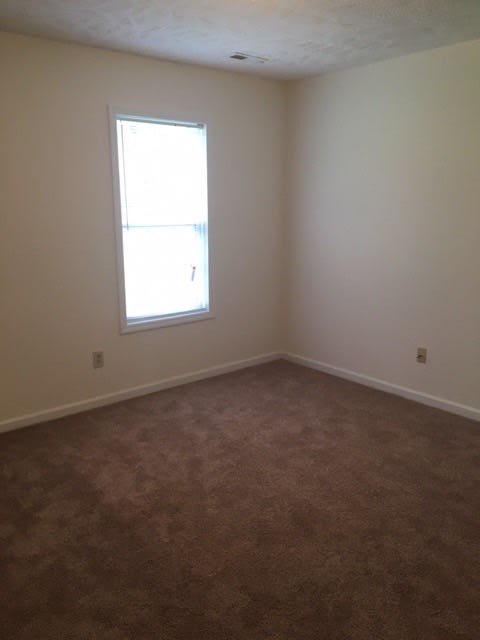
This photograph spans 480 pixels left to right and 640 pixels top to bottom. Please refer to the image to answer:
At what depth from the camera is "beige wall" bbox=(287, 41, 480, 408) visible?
3365 mm

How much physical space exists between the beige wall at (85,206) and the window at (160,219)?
0.31ft

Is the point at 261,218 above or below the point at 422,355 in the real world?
above

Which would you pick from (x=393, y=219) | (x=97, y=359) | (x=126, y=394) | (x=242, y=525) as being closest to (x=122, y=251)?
(x=97, y=359)

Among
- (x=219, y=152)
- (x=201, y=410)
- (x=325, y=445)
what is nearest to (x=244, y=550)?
(x=325, y=445)

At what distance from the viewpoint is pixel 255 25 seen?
9.20 feet

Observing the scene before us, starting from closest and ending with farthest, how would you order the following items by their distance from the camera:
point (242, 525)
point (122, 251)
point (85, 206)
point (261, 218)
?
point (242, 525), point (85, 206), point (122, 251), point (261, 218)

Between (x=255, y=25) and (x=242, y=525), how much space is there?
2.67 metres

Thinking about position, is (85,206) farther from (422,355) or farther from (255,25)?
(422,355)

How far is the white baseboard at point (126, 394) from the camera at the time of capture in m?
3.41

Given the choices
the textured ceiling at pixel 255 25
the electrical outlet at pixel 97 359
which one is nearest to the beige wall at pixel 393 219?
the textured ceiling at pixel 255 25

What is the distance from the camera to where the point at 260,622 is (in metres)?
1.82

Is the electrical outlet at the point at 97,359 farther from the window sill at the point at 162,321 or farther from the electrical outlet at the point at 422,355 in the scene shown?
the electrical outlet at the point at 422,355

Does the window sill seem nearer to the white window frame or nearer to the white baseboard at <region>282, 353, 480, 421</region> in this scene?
the white window frame

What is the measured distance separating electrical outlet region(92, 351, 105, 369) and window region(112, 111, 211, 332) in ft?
0.91
